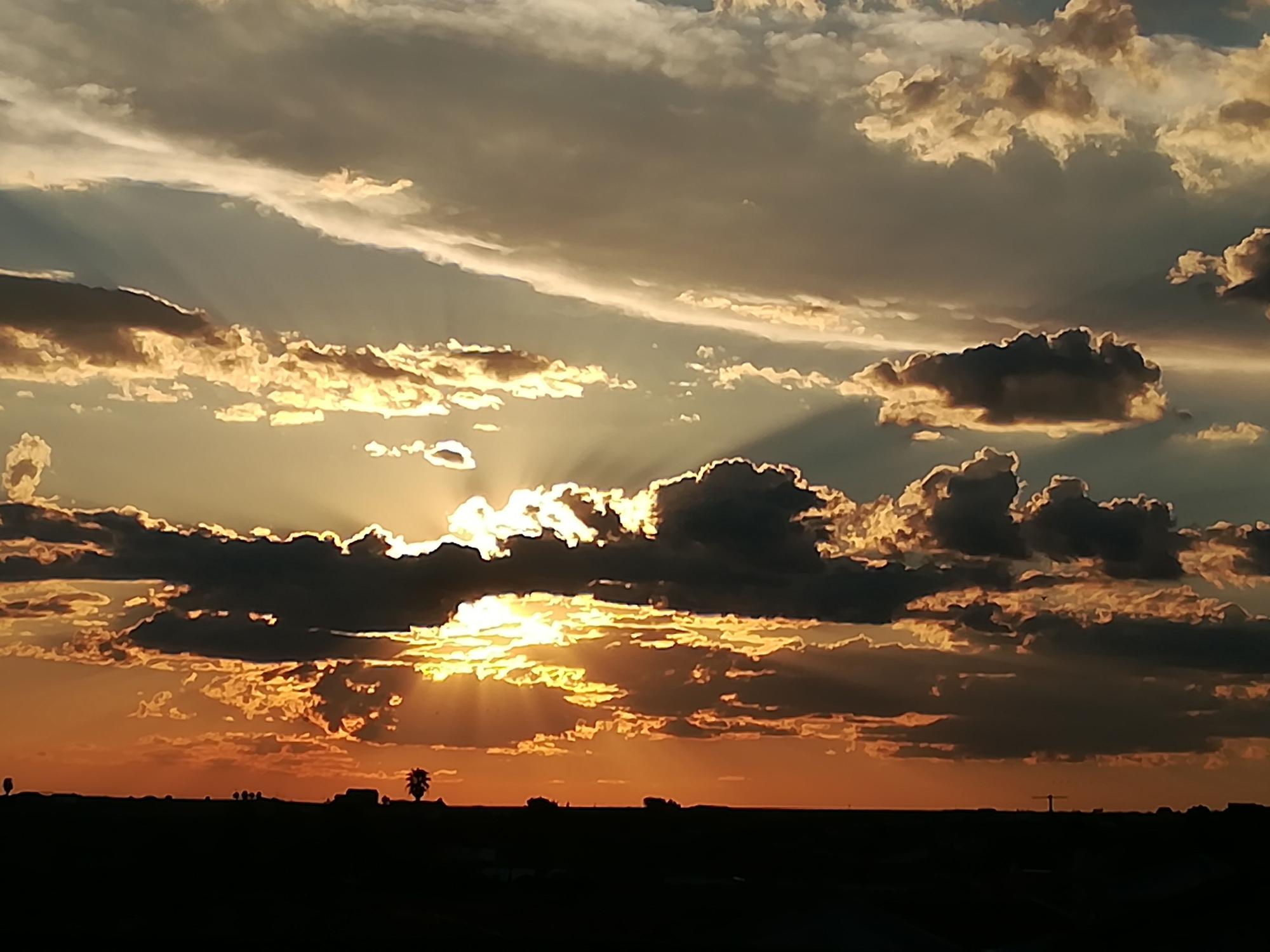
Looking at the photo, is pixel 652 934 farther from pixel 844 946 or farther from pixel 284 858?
pixel 284 858

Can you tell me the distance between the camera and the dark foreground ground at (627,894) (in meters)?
77.6

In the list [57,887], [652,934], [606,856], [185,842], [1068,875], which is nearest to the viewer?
[652,934]

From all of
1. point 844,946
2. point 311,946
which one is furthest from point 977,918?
point 311,946

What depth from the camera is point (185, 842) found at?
17625cm

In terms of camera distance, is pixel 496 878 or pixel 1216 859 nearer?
pixel 1216 859

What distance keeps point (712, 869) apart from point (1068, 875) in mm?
59201

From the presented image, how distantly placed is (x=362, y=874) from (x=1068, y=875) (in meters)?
61.3

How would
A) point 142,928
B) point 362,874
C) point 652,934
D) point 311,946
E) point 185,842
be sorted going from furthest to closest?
point 185,842 → point 362,874 → point 652,934 → point 142,928 → point 311,946

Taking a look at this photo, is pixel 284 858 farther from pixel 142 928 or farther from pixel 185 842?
pixel 142 928

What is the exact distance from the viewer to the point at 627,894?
5064 inches

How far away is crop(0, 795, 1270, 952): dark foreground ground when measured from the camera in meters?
77.6

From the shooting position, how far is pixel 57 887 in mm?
115625

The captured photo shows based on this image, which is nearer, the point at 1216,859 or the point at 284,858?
the point at 1216,859

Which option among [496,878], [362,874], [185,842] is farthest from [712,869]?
[185,842]
